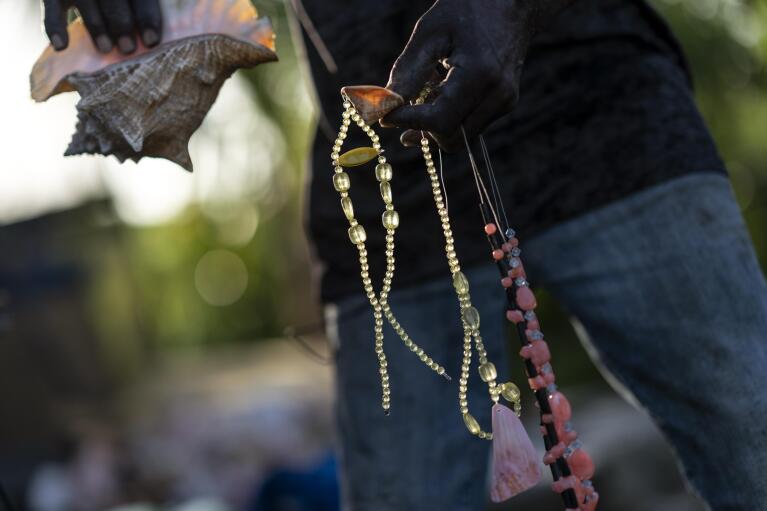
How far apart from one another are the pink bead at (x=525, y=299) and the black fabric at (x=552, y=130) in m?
0.30

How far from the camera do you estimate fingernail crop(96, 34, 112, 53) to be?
1.31 meters

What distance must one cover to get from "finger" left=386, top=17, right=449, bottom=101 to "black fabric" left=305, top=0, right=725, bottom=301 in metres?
0.43

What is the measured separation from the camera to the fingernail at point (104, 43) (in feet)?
4.29

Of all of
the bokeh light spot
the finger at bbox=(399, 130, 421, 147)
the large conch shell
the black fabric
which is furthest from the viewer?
the bokeh light spot

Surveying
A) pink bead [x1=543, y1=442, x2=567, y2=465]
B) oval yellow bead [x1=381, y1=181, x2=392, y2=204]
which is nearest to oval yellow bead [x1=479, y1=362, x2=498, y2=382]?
pink bead [x1=543, y1=442, x2=567, y2=465]

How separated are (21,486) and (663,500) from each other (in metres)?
2.48

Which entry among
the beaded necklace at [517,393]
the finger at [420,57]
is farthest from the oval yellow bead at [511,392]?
the finger at [420,57]

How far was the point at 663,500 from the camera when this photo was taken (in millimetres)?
3670

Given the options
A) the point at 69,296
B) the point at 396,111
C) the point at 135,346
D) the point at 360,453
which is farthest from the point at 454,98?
the point at 135,346

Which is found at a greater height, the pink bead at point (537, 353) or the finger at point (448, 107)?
the finger at point (448, 107)

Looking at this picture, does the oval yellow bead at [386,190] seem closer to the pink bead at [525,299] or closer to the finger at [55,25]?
the pink bead at [525,299]

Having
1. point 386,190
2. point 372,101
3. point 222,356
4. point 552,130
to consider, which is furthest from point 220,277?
point 372,101

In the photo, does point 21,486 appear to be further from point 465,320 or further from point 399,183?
A: point 465,320

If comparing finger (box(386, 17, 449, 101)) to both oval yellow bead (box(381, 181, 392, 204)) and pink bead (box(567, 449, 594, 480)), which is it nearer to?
oval yellow bead (box(381, 181, 392, 204))
